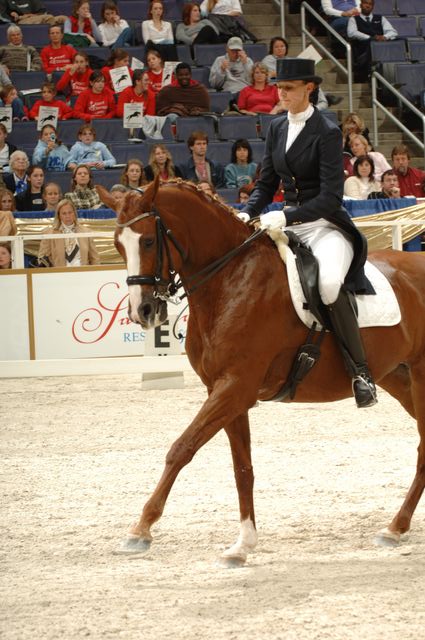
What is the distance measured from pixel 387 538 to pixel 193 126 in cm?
965

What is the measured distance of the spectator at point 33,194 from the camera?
460 inches

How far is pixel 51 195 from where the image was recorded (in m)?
Result: 11.4

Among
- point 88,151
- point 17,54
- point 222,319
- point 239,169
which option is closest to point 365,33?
point 239,169

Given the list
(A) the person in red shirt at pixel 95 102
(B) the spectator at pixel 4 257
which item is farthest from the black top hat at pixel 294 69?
(A) the person in red shirt at pixel 95 102

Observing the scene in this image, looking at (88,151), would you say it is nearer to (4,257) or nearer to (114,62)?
(114,62)

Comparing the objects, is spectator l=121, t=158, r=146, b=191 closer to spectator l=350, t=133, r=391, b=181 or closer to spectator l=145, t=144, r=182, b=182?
spectator l=145, t=144, r=182, b=182

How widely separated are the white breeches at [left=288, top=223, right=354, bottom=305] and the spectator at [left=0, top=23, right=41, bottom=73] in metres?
10.1

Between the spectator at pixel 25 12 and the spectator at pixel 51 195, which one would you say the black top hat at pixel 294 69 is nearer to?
the spectator at pixel 51 195

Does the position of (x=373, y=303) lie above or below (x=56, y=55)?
below

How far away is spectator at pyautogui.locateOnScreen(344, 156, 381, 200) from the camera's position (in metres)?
12.0

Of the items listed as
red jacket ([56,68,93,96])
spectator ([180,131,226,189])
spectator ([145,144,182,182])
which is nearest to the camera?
spectator ([145,144,182,182])

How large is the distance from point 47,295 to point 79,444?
3.39 metres

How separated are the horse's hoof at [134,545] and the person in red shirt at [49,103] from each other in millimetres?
9596

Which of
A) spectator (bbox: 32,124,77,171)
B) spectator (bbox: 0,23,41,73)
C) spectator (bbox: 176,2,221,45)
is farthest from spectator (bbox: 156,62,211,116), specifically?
spectator (bbox: 0,23,41,73)
